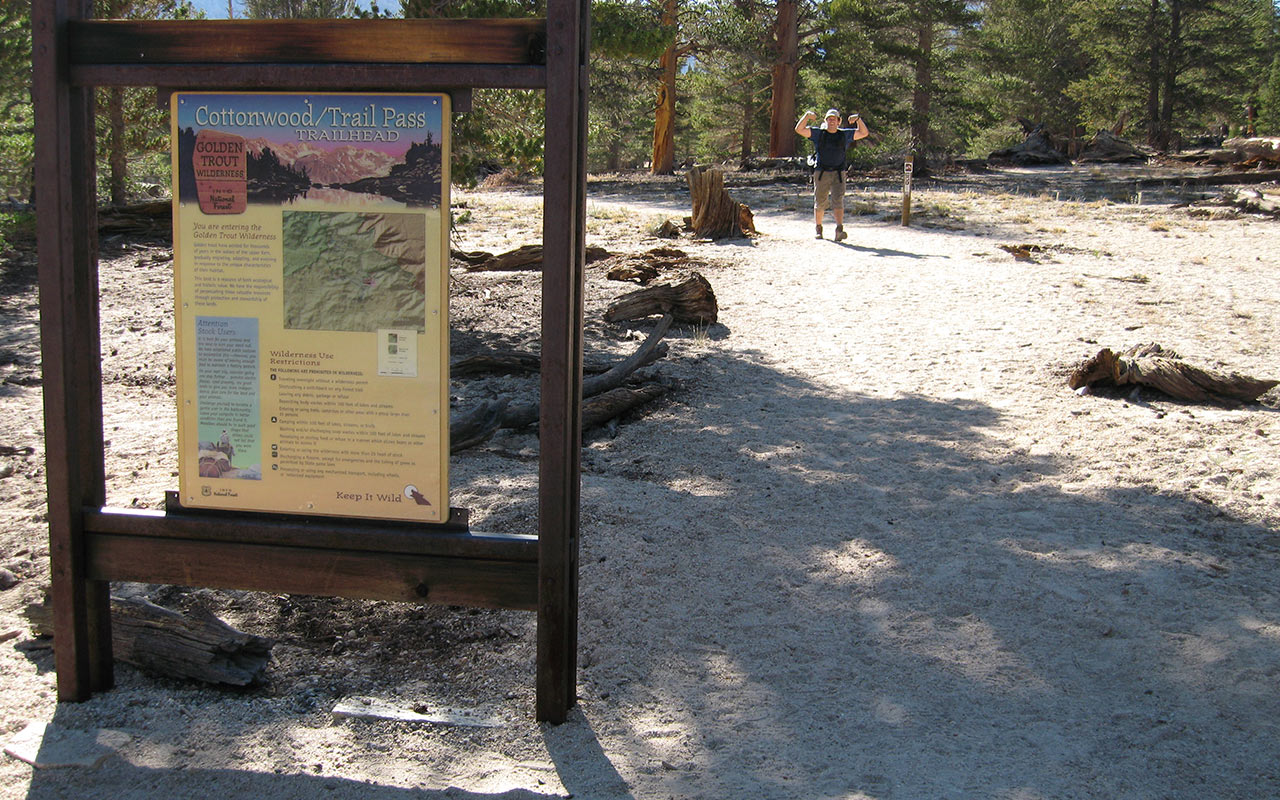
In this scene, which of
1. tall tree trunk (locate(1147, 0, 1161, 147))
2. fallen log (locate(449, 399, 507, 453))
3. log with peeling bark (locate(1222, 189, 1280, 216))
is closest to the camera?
fallen log (locate(449, 399, 507, 453))

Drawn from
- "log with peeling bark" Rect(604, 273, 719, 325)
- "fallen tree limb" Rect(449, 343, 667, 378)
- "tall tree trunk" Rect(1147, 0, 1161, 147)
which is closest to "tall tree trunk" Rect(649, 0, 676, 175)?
"tall tree trunk" Rect(1147, 0, 1161, 147)

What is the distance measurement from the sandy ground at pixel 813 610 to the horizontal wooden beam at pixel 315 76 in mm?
1902

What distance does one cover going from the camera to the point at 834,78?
27625mm

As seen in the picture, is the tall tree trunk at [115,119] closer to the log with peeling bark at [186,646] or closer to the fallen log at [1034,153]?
the log with peeling bark at [186,646]

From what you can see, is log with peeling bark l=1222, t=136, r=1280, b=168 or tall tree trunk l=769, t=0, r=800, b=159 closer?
log with peeling bark l=1222, t=136, r=1280, b=168

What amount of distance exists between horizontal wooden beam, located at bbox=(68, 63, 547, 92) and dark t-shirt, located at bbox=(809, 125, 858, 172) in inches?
450

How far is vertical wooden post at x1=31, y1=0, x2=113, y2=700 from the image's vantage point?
121 inches

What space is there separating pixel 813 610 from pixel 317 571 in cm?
192

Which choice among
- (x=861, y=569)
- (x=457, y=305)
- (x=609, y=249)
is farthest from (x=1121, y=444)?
(x=609, y=249)

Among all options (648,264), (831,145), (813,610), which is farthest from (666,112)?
(813,610)

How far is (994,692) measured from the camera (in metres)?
3.53

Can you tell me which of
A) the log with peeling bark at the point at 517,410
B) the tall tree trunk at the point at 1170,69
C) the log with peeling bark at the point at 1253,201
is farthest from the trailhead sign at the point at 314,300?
the tall tree trunk at the point at 1170,69

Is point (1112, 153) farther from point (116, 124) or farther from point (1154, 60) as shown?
point (116, 124)

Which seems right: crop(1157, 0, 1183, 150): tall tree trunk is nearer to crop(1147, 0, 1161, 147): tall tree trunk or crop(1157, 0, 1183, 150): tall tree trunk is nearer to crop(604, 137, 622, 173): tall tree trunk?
crop(1147, 0, 1161, 147): tall tree trunk
